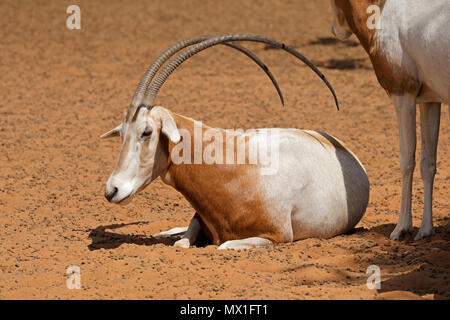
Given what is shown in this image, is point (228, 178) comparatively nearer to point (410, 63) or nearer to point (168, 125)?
point (168, 125)

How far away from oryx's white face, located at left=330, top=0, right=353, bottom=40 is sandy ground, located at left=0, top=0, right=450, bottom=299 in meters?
1.55

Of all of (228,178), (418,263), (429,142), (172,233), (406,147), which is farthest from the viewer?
(172,233)

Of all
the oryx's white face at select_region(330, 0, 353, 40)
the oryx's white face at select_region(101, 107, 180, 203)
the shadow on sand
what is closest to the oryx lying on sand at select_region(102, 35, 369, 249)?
the oryx's white face at select_region(101, 107, 180, 203)

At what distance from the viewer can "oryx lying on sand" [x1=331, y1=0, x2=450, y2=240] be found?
16.7ft

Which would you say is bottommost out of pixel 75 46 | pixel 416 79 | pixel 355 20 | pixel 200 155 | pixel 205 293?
pixel 205 293

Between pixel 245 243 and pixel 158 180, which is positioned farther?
pixel 158 180

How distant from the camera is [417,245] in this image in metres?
5.27

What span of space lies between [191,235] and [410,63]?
77.9 inches

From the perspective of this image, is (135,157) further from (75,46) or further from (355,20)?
(75,46)

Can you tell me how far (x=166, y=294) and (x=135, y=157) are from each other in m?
1.26

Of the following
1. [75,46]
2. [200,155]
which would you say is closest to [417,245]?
[200,155]

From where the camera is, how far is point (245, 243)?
5258 mm

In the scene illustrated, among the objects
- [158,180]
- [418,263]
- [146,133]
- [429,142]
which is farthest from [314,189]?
[158,180]

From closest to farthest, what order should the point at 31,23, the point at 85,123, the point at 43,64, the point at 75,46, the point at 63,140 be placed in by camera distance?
the point at 63,140 → the point at 85,123 → the point at 43,64 → the point at 75,46 → the point at 31,23
